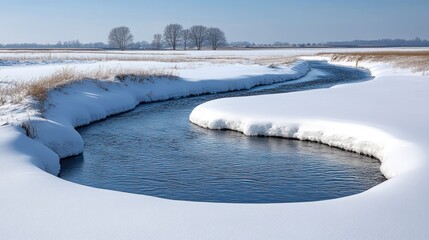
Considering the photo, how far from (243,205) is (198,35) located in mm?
161388

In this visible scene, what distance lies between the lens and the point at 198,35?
540ft

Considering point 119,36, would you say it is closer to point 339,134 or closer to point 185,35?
point 185,35

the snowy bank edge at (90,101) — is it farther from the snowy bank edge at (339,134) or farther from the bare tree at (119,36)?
the bare tree at (119,36)

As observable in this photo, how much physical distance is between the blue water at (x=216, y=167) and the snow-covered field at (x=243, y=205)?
596 millimetres

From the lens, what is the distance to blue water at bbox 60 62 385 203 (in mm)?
9008

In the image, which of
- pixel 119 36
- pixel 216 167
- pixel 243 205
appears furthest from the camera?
pixel 119 36

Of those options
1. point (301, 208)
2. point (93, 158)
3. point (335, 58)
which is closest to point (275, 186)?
point (301, 208)

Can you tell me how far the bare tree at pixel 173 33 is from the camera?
163375 mm

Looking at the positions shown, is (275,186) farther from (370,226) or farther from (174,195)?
(370,226)

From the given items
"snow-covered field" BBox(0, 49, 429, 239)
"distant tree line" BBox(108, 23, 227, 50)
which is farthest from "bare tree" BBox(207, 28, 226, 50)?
"snow-covered field" BBox(0, 49, 429, 239)

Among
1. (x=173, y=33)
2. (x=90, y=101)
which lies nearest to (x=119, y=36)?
(x=173, y=33)

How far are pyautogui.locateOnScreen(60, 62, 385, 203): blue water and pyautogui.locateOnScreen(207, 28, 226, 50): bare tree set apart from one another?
14839 cm

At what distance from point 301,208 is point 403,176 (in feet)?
9.23

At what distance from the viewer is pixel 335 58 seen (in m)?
67.5
